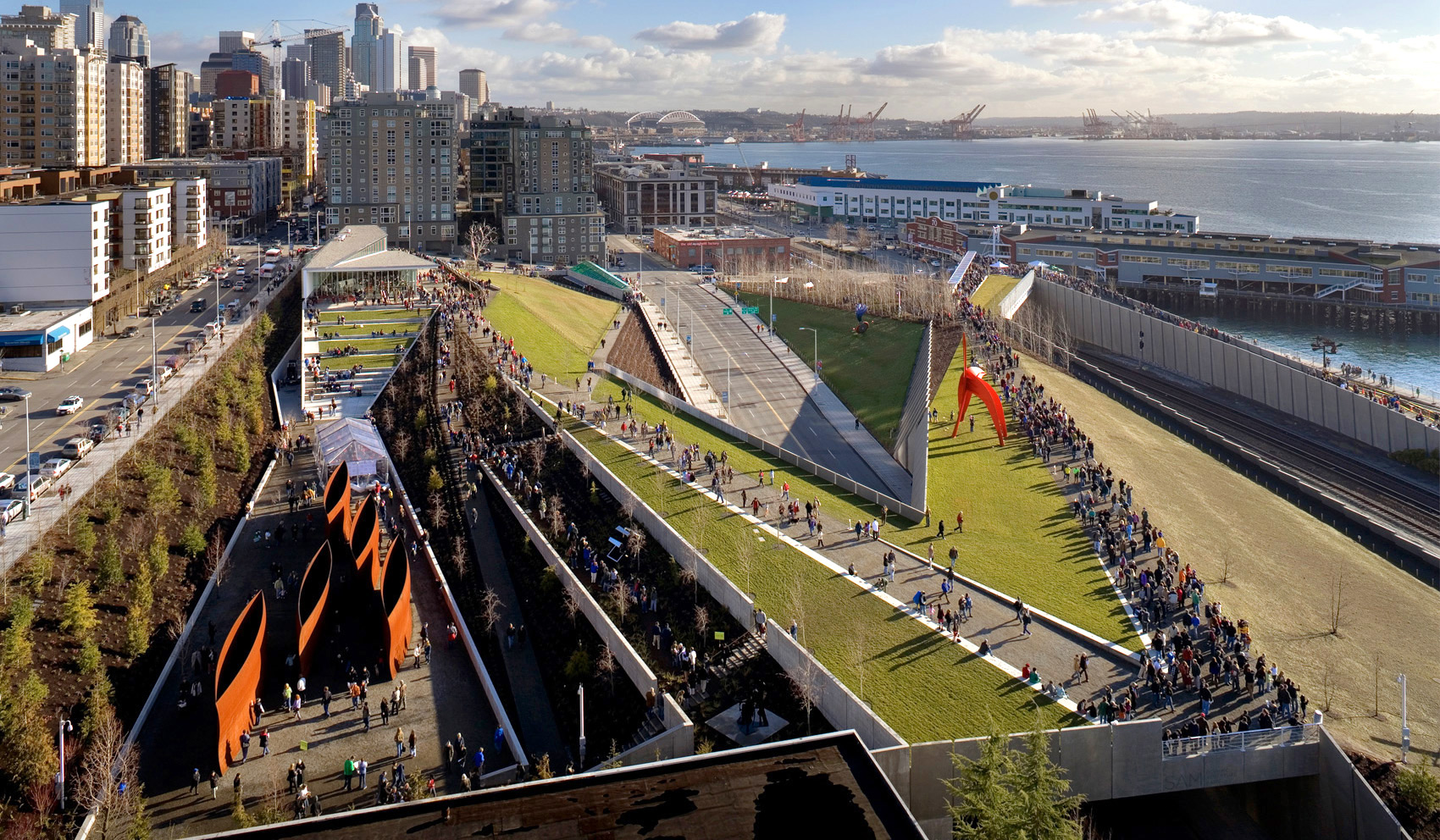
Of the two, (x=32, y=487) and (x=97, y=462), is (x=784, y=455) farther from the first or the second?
(x=32, y=487)

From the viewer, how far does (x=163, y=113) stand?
132250 mm

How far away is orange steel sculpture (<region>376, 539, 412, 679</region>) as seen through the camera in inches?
1060

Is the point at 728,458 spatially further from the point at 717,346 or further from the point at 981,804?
the point at 717,346

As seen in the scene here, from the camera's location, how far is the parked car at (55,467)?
107ft

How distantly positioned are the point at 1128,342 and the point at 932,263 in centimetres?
3415

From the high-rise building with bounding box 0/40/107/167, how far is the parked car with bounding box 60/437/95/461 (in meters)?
66.9

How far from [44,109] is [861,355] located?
74.0 meters

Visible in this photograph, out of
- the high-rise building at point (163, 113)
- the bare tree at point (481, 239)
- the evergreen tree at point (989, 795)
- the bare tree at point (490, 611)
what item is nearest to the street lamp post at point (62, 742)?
the bare tree at point (490, 611)

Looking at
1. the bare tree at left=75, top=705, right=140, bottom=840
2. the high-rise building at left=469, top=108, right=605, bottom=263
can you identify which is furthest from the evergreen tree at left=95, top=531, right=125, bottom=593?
the high-rise building at left=469, top=108, right=605, bottom=263

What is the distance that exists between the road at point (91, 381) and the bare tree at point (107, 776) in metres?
14.3

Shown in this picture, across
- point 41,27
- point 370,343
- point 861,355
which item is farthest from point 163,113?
point 861,355

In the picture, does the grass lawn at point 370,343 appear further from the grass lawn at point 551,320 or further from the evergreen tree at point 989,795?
the evergreen tree at point 989,795

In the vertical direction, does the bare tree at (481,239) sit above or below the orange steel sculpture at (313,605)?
above

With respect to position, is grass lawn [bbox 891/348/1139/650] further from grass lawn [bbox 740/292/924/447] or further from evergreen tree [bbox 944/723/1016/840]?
evergreen tree [bbox 944/723/1016/840]
